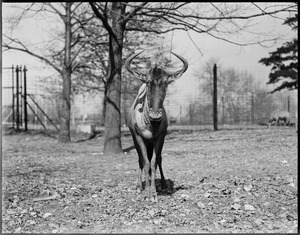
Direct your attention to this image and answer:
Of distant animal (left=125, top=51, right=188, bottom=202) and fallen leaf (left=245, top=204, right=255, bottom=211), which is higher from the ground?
distant animal (left=125, top=51, right=188, bottom=202)

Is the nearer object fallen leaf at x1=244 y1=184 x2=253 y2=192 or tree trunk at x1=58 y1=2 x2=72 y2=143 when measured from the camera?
fallen leaf at x1=244 y1=184 x2=253 y2=192

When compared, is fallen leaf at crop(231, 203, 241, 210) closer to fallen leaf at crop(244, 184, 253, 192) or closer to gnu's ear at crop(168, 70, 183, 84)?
fallen leaf at crop(244, 184, 253, 192)

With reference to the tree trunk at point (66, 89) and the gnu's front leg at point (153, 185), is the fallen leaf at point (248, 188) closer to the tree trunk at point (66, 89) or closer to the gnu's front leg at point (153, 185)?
the gnu's front leg at point (153, 185)

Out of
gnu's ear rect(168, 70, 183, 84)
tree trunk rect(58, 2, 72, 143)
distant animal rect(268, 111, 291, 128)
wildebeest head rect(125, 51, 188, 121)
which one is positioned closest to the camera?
wildebeest head rect(125, 51, 188, 121)

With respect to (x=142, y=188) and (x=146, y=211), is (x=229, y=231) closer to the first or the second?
(x=146, y=211)

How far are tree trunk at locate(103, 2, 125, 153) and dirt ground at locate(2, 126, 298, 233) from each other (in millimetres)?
485

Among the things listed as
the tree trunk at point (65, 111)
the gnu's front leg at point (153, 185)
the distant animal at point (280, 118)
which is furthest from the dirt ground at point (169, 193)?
the tree trunk at point (65, 111)

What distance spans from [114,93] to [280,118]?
8.01 metres

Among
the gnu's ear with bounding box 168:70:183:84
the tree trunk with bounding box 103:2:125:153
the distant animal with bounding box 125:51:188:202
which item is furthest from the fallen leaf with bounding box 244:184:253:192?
the tree trunk with bounding box 103:2:125:153

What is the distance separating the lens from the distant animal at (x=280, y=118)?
13.3m

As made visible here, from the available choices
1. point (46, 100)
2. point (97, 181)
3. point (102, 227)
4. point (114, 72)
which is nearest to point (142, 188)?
point (97, 181)

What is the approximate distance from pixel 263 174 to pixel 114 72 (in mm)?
4738

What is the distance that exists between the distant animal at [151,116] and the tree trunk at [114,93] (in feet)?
13.0

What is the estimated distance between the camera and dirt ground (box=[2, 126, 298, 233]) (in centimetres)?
385
